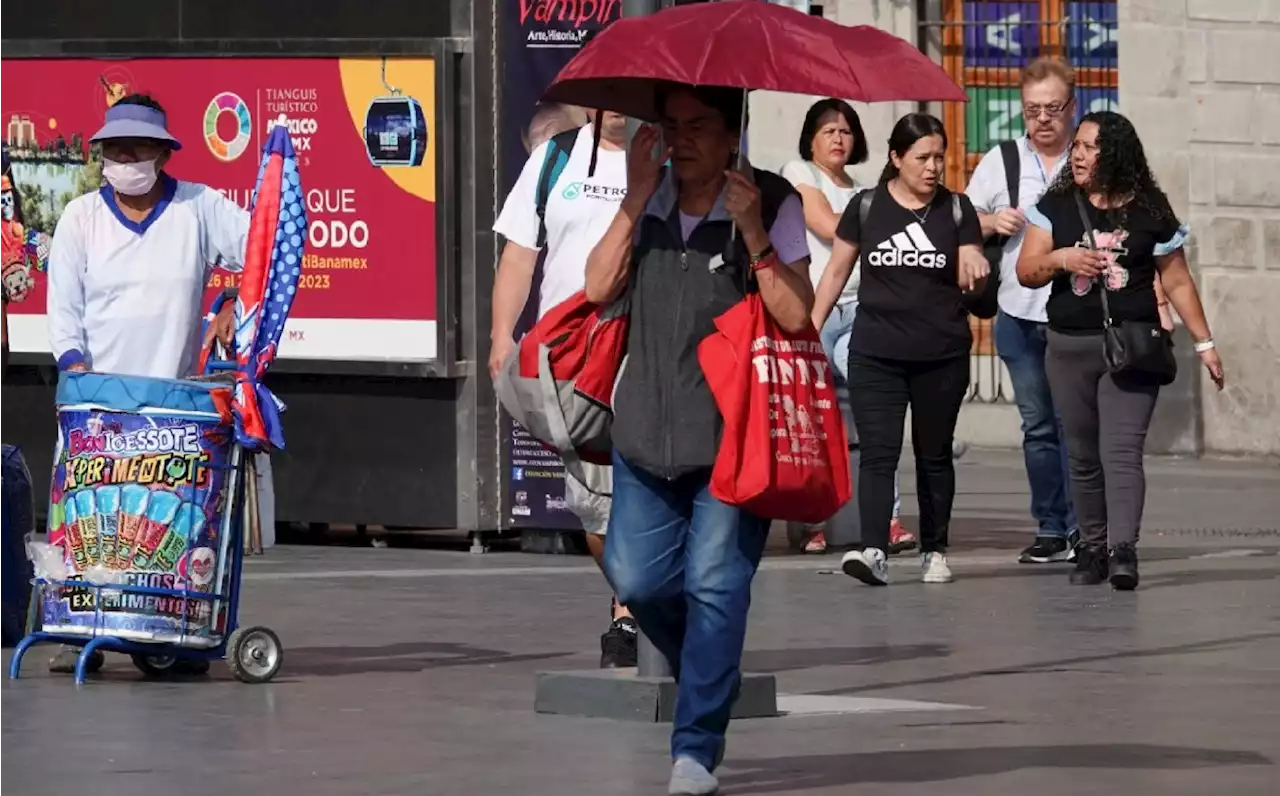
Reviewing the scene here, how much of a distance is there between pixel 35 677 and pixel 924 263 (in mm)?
4171

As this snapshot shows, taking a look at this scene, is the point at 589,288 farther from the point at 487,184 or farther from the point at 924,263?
the point at 487,184

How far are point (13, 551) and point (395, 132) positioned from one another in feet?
11.6

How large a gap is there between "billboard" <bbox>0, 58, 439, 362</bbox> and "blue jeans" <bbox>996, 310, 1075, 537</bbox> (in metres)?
2.42

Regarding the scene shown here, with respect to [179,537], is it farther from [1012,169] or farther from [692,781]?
[1012,169]

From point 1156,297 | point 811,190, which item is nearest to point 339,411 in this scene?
point 811,190

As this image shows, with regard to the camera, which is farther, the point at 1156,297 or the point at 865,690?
the point at 1156,297

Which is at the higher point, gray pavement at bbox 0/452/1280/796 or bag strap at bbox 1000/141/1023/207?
bag strap at bbox 1000/141/1023/207

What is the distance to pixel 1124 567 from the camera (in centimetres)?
1189

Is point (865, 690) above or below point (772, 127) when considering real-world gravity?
below

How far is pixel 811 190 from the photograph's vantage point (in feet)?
44.0

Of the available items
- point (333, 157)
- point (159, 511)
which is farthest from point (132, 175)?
point (333, 157)

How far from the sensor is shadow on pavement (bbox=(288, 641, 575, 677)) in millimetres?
9625

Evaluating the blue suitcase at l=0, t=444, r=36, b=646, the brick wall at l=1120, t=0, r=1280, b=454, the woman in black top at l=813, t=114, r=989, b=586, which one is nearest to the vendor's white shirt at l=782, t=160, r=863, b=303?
the woman in black top at l=813, t=114, r=989, b=586

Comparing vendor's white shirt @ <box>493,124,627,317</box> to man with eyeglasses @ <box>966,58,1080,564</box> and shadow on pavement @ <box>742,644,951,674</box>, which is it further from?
man with eyeglasses @ <box>966,58,1080,564</box>
